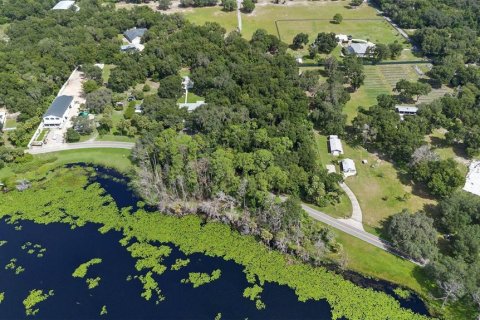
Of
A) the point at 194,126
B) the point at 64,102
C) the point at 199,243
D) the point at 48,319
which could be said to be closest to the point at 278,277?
the point at 199,243

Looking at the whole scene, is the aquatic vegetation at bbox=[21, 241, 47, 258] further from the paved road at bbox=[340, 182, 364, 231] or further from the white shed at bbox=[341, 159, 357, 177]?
the white shed at bbox=[341, 159, 357, 177]

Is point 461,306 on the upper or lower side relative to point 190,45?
lower

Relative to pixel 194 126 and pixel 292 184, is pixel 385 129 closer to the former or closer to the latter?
pixel 292 184

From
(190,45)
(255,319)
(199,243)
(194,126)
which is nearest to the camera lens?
(255,319)

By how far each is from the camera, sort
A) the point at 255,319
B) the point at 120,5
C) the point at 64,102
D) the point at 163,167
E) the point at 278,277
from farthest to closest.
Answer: the point at 120,5
the point at 64,102
the point at 163,167
the point at 278,277
the point at 255,319

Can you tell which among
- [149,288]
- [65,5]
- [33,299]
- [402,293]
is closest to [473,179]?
Result: [402,293]

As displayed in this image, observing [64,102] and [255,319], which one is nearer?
[255,319]
